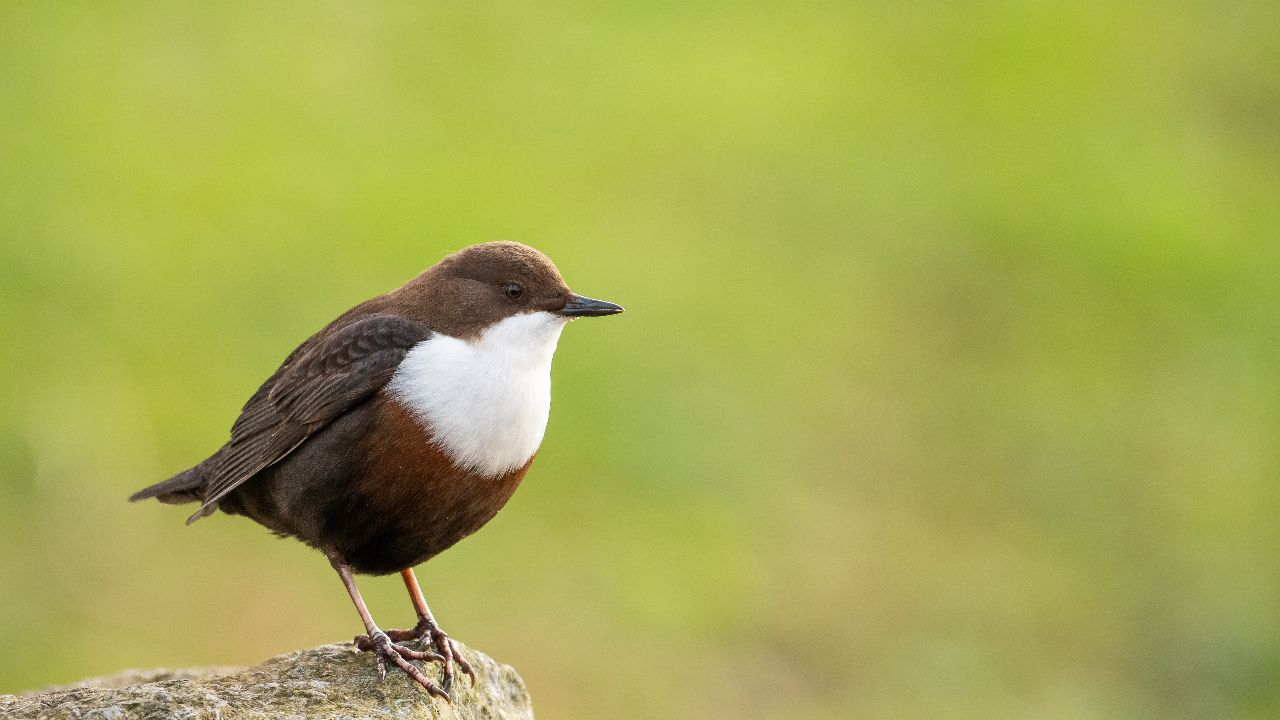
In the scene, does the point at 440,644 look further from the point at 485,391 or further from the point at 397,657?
the point at 485,391

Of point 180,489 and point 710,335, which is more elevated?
point 710,335

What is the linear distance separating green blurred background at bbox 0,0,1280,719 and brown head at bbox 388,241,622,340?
4.04m

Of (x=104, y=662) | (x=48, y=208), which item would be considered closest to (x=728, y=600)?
(x=104, y=662)

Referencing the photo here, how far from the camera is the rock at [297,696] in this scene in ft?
13.7

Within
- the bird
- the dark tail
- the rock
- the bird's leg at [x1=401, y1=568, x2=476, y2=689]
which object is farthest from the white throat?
the dark tail

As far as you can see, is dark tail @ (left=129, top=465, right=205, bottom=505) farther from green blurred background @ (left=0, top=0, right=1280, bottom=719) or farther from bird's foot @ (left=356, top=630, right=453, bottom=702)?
green blurred background @ (left=0, top=0, right=1280, bottom=719)

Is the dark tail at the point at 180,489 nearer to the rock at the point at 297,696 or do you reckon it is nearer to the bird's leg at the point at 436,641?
the rock at the point at 297,696

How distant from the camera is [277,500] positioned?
16.7 feet

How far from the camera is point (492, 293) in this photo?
4980 mm

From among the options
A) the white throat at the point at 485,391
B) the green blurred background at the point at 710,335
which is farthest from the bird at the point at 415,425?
the green blurred background at the point at 710,335

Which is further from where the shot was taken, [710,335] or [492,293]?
[710,335]

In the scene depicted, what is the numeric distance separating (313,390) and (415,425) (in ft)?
1.52

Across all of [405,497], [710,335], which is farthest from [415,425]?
[710,335]

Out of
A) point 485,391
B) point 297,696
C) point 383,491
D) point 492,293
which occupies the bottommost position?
point 297,696
